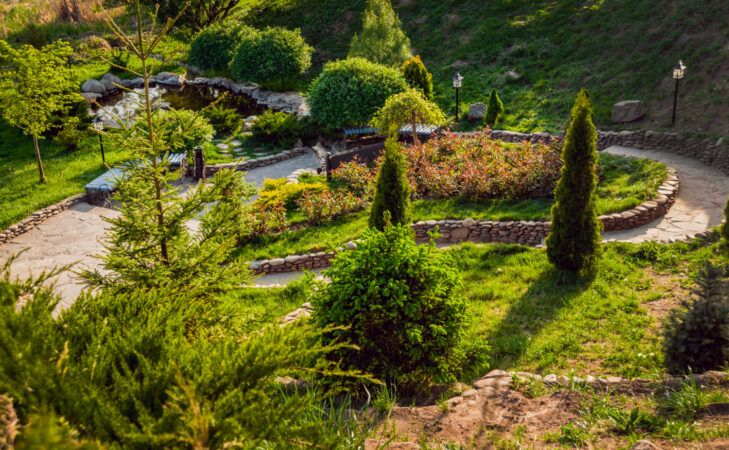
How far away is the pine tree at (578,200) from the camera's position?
8539 millimetres

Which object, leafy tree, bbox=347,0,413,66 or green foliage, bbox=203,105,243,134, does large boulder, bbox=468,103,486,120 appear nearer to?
leafy tree, bbox=347,0,413,66

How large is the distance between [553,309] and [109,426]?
21.3 feet

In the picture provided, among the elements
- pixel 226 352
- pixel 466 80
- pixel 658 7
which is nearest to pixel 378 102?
pixel 466 80

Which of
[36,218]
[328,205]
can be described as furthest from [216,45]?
[328,205]

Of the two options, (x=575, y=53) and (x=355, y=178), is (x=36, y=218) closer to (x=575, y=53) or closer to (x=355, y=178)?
(x=355, y=178)

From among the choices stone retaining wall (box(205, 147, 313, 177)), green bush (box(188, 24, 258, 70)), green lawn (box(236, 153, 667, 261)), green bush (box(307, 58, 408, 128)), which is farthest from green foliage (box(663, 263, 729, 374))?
green bush (box(188, 24, 258, 70))

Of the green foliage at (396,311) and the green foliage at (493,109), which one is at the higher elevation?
the green foliage at (493,109)

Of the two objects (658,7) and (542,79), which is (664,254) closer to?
(542,79)

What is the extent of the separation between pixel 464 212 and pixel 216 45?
2164 cm

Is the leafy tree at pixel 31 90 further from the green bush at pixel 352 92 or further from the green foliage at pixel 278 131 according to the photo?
the green bush at pixel 352 92

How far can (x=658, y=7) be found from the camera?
70.9 ft

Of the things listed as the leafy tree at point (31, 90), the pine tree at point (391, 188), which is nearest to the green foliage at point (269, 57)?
the leafy tree at point (31, 90)

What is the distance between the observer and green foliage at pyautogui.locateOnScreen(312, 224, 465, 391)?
18.2 ft

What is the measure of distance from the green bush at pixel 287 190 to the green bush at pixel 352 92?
503 centimetres
